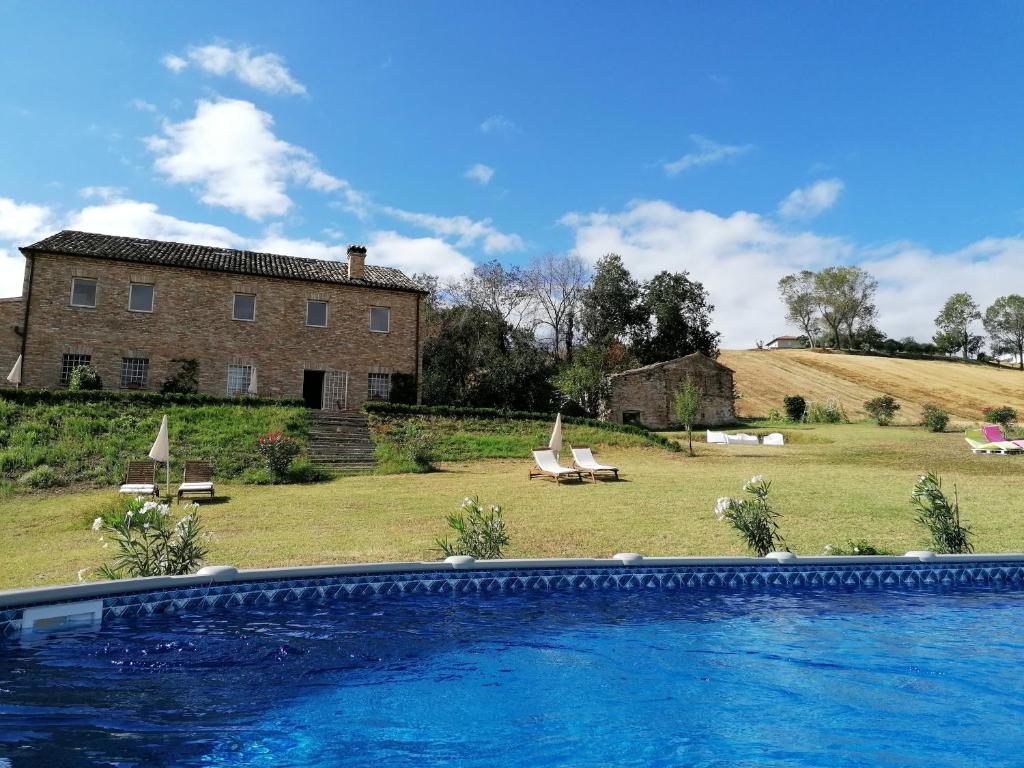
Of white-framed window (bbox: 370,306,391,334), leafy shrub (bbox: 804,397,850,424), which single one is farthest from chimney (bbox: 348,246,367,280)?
leafy shrub (bbox: 804,397,850,424)

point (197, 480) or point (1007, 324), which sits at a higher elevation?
point (1007, 324)

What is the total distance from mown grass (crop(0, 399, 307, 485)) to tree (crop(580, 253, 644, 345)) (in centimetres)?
2830

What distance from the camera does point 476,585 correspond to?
7.29 meters

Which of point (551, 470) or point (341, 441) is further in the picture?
point (341, 441)

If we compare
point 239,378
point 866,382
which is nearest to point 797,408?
point 866,382

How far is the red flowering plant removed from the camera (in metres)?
17.7

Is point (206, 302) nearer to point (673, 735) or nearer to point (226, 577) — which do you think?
point (226, 577)

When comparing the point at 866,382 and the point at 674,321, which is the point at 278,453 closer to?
the point at 674,321

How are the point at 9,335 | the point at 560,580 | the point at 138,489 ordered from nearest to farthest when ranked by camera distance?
the point at 560,580
the point at 138,489
the point at 9,335

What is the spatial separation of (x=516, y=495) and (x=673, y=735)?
426 inches

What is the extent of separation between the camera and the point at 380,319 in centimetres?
3231

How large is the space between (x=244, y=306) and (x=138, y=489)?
1665cm

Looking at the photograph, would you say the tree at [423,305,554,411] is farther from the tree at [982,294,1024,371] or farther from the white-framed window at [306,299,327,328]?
the tree at [982,294,1024,371]

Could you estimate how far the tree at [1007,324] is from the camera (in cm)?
8056
